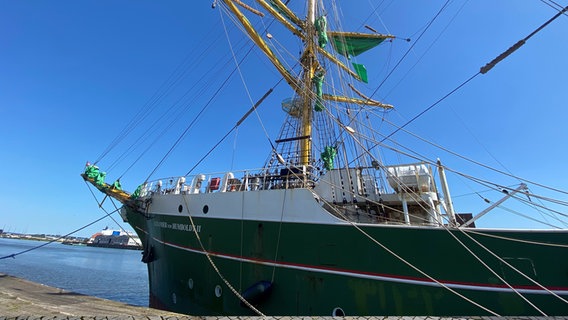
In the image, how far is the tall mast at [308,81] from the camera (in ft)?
47.8

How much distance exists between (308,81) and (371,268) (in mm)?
12292

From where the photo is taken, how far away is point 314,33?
17578 mm

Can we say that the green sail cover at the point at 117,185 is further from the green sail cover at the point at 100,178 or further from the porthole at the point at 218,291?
the porthole at the point at 218,291

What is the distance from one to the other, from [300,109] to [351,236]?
10470 millimetres

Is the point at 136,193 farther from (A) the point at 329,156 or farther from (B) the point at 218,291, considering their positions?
(A) the point at 329,156

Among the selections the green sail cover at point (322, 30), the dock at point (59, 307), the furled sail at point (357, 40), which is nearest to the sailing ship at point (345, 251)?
the dock at point (59, 307)

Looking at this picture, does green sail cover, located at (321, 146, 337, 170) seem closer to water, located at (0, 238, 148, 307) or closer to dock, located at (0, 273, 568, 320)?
dock, located at (0, 273, 568, 320)

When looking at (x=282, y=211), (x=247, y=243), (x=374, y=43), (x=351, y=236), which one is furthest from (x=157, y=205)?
(x=374, y=43)

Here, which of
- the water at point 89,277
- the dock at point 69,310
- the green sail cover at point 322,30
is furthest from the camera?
the water at point 89,277

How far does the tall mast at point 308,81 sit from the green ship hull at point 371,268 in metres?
6.21

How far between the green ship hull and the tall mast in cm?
621

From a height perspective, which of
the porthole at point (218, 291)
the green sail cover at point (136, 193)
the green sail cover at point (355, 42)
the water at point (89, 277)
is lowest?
the water at point (89, 277)

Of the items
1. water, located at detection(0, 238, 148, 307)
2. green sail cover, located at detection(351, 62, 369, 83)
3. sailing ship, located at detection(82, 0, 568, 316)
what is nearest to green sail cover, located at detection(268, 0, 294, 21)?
green sail cover, located at detection(351, 62, 369, 83)

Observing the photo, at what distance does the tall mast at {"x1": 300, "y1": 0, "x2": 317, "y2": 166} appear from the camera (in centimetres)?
1457
